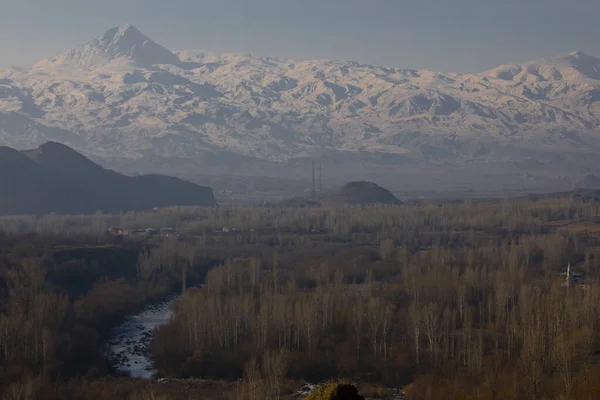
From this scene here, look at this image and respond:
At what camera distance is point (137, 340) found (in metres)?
54.0

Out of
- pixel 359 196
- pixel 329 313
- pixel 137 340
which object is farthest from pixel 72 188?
pixel 329 313

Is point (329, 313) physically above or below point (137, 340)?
above

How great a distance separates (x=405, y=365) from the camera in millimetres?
45969

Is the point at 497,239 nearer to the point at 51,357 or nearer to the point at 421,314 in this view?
the point at 421,314

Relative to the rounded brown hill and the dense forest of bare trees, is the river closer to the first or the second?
the dense forest of bare trees

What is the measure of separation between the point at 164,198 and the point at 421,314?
107 m

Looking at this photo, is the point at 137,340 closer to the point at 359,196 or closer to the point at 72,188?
the point at 72,188

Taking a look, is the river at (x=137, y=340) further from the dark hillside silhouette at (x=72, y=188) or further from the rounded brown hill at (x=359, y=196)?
the rounded brown hill at (x=359, y=196)

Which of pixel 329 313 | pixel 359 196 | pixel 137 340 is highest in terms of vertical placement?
pixel 359 196

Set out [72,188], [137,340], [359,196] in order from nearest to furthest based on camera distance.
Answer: [137,340], [72,188], [359,196]

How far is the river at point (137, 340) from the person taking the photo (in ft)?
155

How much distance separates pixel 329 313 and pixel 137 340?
11011mm

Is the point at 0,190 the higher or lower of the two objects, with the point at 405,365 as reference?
higher

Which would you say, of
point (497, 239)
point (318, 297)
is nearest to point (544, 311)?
point (318, 297)
